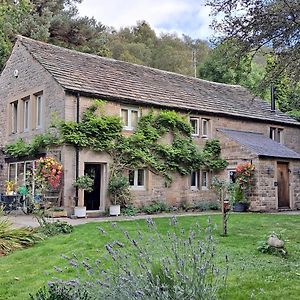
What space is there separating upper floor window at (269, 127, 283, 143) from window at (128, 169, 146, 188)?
1086cm

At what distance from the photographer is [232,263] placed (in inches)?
319

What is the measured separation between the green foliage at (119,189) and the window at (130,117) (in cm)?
254

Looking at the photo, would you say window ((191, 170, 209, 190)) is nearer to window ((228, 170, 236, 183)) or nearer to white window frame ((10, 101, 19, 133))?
window ((228, 170, 236, 183))

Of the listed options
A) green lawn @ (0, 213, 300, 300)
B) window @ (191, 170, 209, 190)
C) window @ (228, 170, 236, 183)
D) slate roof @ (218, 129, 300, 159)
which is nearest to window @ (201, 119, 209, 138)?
slate roof @ (218, 129, 300, 159)

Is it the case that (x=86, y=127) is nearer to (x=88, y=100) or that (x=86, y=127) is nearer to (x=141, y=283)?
(x=88, y=100)

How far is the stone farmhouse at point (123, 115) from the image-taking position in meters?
19.1

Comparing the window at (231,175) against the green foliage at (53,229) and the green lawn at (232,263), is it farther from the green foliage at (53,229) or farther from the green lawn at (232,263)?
the green foliage at (53,229)

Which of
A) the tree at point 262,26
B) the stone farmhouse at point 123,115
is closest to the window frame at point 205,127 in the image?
the stone farmhouse at point 123,115

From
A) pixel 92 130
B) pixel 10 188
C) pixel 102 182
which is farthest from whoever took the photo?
pixel 10 188

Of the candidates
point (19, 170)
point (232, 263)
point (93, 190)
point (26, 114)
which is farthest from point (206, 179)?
point (232, 263)

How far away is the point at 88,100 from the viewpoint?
62.9 feet

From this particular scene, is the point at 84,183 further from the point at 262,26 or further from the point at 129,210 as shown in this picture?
the point at 262,26

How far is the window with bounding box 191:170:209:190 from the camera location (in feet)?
75.0

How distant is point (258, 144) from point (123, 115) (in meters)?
7.90
